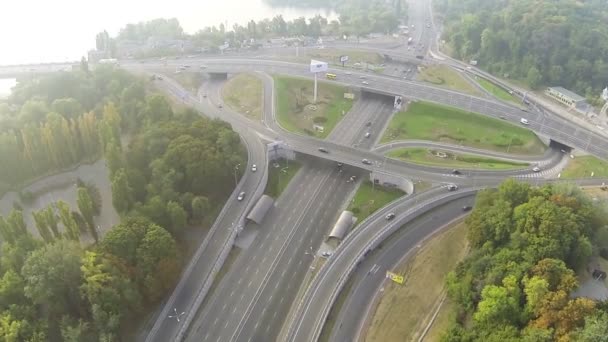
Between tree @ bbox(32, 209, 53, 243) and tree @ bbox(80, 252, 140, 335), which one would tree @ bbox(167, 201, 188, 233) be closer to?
tree @ bbox(80, 252, 140, 335)

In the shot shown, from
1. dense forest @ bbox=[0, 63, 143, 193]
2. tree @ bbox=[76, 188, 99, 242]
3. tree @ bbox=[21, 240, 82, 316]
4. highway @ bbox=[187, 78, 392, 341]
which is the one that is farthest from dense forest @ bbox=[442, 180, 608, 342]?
dense forest @ bbox=[0, 63, 143, 193]

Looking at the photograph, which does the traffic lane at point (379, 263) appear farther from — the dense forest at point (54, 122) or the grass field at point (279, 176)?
the dense forest at point (54, 122)

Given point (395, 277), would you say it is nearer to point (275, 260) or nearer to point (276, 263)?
point (276, 263)

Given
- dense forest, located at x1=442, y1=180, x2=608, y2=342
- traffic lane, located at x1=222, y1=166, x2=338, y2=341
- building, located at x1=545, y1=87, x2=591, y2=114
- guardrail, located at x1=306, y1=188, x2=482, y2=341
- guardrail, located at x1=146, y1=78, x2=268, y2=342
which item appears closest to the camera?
dense forest, located at x1=442, y1=180, x2=608, y2=342

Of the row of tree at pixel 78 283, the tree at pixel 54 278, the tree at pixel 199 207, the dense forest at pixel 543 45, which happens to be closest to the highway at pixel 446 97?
the dense forest at pixel 543 45

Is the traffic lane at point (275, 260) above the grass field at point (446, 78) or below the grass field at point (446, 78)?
below
